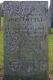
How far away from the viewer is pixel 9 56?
579 centimetres

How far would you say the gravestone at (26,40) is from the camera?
5668mm

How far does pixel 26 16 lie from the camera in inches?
224

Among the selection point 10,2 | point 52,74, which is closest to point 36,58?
point 10,2

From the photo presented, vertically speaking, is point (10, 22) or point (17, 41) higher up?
point (10, 22)

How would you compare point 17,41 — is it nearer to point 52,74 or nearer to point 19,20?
point 19,20

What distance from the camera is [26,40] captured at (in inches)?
226

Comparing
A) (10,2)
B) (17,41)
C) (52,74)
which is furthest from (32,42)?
(52,74)

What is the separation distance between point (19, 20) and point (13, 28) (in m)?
0.18

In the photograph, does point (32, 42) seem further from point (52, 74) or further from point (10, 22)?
point (52, 74)

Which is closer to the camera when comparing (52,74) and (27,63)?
(27,63)

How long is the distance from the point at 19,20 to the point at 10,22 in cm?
Answer: 17

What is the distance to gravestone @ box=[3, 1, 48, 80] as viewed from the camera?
18.6ft

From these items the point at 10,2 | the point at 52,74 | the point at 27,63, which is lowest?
the point at 52,74

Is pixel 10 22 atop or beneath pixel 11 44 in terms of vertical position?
atop
